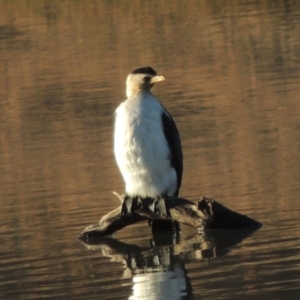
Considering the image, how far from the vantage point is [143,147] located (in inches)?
479

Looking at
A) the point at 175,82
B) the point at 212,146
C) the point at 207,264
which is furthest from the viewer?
the point at 175,82

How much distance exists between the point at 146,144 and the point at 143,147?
1.5 inches

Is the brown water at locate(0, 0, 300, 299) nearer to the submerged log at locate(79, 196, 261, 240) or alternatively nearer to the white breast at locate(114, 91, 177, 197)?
the submerged log at locate(79, 196, 261, 240)

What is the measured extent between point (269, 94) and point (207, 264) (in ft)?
31.1

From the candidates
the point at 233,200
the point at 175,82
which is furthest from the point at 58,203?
the point at 175,82

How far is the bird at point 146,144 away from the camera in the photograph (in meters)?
12.1

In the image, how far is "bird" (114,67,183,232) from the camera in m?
12.1

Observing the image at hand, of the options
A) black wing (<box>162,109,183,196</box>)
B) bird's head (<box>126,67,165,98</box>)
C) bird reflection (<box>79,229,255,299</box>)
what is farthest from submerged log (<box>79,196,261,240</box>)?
bird's head (<box>126,67,165,98</box>)

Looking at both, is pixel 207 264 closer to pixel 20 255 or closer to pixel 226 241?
pixel 226 241

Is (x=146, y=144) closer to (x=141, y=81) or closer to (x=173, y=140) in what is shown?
(x=173, y=140)

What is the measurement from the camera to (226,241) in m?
11.8

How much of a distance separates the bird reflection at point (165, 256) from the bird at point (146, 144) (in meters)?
0.45

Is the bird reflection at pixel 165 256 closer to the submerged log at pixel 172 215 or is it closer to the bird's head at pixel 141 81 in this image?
the submerged log at pixel 172 215

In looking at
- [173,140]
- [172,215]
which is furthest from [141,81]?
[172,215]
